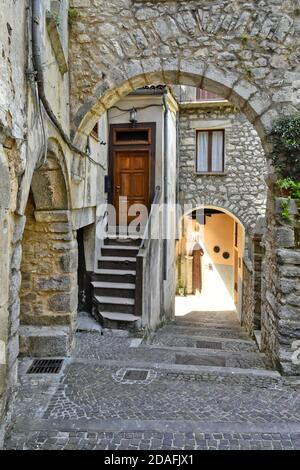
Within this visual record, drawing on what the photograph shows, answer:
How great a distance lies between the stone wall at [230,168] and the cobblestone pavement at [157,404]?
251 inches

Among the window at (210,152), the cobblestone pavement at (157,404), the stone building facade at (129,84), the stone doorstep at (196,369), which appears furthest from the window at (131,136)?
the stone doorstep at (196,369)

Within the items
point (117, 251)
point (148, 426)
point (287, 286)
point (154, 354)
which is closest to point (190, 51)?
point (287, 286)

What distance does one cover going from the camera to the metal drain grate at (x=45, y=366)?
14.4 ft

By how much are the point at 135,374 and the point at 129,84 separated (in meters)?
3.49

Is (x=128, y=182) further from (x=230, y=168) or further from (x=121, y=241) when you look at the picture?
A: (x=230, y=168)

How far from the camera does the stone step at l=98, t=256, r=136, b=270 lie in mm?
7129

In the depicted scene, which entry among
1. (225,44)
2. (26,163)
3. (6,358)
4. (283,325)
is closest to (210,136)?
(225,44)

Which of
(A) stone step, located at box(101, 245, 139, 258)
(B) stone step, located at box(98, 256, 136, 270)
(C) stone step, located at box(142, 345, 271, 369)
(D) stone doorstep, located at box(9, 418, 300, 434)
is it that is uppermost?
(A) stone step, located at box(101, 245, 139, 258)

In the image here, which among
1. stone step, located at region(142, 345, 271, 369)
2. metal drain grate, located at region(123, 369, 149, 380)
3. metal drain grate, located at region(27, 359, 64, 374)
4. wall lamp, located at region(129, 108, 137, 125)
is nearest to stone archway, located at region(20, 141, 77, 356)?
metal drain grate, located at region(27, 359, 64, 374)

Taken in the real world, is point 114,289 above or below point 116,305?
above

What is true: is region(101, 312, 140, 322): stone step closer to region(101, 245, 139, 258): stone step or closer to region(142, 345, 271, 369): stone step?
region(142, 345, 271, 369): stone step

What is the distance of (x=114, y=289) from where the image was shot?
674 cm

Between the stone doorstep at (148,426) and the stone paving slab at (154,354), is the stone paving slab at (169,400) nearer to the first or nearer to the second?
the stone doorstep at (148,426)

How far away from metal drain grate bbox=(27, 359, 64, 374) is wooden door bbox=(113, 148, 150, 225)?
4578 millimetres
